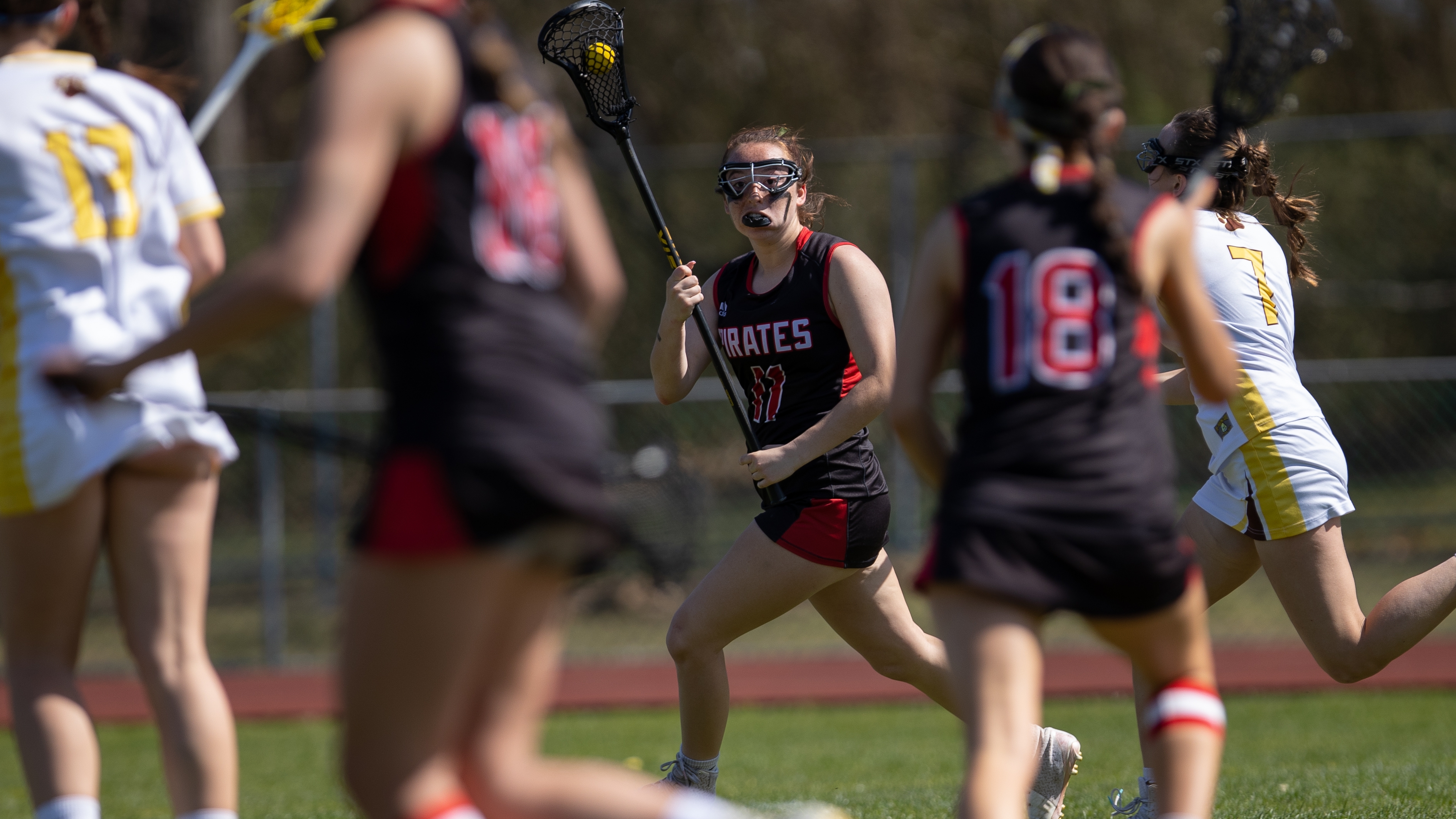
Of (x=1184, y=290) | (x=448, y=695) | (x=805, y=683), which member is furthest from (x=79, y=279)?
(x=805, y=683)

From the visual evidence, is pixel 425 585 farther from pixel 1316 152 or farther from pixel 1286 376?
pixel 1316 152

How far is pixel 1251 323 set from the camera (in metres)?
4.32

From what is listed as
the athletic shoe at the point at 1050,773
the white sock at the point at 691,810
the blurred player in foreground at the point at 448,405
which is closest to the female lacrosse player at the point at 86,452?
the blurred player in foreground at the point at 448,405

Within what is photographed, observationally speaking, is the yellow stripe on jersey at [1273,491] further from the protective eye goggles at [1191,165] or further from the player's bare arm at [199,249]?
the player's bare arm at [199,249]

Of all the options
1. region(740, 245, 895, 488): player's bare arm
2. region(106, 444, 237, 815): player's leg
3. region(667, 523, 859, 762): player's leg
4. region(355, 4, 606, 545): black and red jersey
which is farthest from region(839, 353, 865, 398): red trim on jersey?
region(355, 4, 606, 545): black and red jersey

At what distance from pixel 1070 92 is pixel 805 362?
6.62ft

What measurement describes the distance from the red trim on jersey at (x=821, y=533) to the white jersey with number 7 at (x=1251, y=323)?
3.79 feet

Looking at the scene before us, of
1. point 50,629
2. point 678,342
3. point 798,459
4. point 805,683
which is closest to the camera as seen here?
point 50,629

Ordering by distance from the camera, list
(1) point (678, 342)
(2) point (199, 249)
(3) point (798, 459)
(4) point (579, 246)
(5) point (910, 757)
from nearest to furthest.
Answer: (4) point (579, 246) → (2) point (199, 249) → (3) point (798, 459) → (1) point (678, 342) → (5) point (910, 757)

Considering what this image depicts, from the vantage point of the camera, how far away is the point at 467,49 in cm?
234

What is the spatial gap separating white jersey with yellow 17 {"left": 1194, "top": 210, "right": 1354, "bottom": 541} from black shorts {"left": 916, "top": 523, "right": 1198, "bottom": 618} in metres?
1.78

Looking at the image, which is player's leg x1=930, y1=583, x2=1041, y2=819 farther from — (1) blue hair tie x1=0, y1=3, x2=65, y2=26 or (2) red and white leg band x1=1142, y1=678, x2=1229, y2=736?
(1) blue hair tie x1=0, y1=3, x2=65, y2=26

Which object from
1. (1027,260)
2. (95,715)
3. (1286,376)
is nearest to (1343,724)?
(1286,376)

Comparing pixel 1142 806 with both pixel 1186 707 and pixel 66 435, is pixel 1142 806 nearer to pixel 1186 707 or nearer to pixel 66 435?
pixel 1186 707
